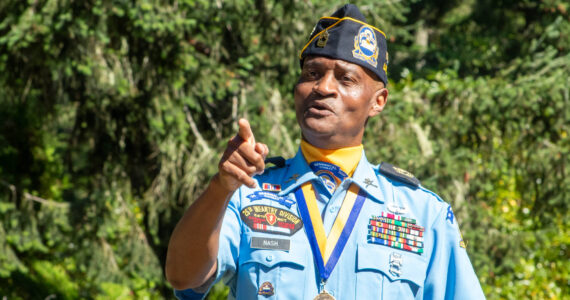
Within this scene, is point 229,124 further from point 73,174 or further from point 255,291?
point 255,291

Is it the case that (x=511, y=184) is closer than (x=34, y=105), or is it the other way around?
(x=34, y=105)

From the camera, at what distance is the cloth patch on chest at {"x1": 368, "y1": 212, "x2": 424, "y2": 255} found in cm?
227

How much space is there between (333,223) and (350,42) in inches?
24.4

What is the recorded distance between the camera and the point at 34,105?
6.50 m

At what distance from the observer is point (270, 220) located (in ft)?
7.32

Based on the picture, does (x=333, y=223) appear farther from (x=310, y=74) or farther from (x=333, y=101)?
(x=310, y=74)

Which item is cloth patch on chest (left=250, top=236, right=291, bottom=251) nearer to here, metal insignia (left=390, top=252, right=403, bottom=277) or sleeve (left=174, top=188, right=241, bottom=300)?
sleeve (left=174, top=188, right=241, bottom=300)

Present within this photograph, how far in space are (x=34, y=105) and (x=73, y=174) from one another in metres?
0.86

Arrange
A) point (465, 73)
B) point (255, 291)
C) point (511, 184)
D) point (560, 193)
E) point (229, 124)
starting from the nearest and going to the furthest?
point (255, 291) → point (229, 124) → point (560, 193) → point (511, 184) → point (465, 73)

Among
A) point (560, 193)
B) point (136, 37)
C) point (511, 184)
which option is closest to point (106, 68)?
point (136, 37)

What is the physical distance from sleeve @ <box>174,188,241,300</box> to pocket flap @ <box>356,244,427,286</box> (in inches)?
15.4

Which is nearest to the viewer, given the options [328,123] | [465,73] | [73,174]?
[328,123]

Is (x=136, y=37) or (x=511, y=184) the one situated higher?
(x=136, y=37)

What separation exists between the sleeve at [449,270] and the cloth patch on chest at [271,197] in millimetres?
489
